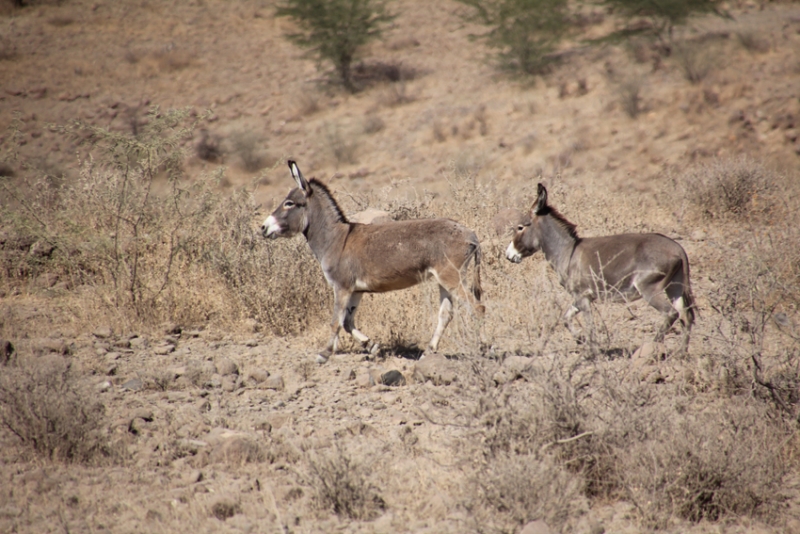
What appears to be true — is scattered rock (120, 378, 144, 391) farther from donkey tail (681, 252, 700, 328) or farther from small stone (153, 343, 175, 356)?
donkey tail (681, 252, 700, 328)

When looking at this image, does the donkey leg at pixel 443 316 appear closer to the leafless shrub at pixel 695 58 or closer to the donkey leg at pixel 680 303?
the donkey leg at pixel 680 303

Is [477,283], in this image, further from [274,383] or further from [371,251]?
[274,383]

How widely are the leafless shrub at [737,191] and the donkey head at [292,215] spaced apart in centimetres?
789

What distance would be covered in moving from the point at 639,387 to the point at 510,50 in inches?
1003

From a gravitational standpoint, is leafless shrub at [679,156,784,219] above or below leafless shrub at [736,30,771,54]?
above

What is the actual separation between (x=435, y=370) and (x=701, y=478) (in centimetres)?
282

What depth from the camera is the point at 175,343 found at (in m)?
8.37

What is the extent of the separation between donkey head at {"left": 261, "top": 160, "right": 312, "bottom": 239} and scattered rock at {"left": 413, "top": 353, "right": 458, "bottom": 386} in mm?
2668

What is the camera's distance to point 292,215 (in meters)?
8.52

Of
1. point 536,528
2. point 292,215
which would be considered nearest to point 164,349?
point 292,215

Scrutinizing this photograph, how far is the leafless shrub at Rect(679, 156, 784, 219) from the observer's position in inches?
476

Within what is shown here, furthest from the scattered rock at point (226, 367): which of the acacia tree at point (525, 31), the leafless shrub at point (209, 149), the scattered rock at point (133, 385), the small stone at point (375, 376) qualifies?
the acacia tree at point (525, 31)

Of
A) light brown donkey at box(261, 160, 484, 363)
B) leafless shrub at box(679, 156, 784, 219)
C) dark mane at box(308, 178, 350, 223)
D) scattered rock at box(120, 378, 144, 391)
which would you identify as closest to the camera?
scattered rock at box(120, 378, 144, 391)

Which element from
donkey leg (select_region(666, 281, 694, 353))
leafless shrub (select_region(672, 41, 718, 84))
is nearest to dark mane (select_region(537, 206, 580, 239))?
donkey leg (select_region(666, 281, 694, 353))
